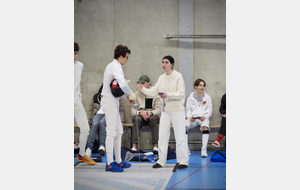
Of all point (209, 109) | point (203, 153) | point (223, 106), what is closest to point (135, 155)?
point (203, 153)

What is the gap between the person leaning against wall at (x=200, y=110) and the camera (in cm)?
291

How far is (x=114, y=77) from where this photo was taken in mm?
2299

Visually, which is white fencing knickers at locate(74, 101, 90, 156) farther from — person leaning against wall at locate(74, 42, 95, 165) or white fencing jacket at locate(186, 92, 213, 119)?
white fencing jacket at locate(186, 92, 213, 119)

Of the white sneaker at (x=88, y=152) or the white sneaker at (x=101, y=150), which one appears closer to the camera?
the white sneaker at (x=88, y=152)

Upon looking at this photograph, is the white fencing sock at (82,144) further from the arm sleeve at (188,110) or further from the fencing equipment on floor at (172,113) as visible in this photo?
the arm sleeve at (188,110)

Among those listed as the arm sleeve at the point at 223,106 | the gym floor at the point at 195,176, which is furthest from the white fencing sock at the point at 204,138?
the arm sleeve at the point at 223,106

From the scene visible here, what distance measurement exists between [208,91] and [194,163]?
2.75 feet

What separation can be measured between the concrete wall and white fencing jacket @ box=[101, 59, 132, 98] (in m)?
0.32

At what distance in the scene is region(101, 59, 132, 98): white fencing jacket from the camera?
227cm

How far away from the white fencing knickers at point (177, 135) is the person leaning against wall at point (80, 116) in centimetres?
76

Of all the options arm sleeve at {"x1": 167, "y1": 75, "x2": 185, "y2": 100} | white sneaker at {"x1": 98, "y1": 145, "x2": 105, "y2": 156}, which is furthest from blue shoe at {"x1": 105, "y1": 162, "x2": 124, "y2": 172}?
arm sleeve at {"x1": 167, "y1": 75, "x2": 185, "y2": 100}
